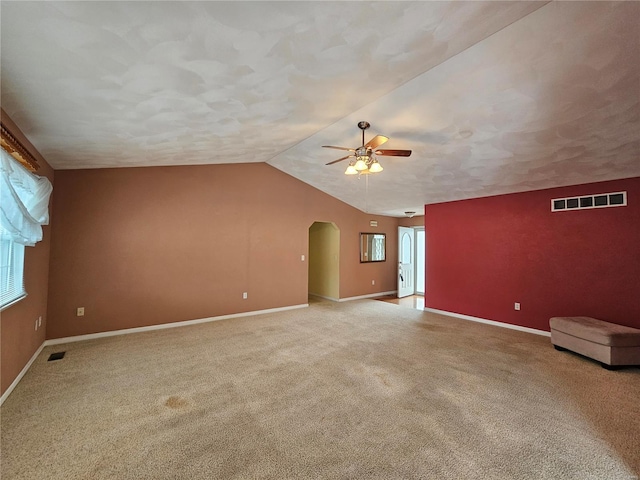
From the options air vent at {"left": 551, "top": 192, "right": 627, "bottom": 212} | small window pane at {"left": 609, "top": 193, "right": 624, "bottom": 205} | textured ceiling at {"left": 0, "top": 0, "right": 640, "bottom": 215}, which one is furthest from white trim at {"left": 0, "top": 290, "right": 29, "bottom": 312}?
small window pane at {"left": 609, "top": 193, "right": 624, "bottom": 205}

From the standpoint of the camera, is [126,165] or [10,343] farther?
[126,165]

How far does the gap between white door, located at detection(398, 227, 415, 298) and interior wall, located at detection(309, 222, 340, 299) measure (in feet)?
6.80

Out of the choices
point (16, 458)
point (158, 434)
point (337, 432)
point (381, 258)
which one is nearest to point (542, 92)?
point (337, 432)

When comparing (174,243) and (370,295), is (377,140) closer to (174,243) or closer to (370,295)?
(174,243)

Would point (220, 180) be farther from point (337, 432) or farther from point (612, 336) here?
point (612, 336)

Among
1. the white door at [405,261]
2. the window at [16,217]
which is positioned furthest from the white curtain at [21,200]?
the white door at [405,261]

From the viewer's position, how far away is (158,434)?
1.97m

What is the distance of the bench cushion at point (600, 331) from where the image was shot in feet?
9.80

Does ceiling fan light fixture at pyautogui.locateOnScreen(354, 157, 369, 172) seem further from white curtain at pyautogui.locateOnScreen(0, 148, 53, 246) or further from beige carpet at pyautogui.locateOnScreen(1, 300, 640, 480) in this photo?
white curtain at pyautogui.locateOnScreen(0, 148, 53, 246)

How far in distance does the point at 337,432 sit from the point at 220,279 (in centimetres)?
370

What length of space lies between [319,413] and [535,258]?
4.33 metres

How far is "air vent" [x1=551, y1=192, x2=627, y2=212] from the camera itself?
373cm

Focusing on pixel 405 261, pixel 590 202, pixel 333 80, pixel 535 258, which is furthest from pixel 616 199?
pixel 405 261

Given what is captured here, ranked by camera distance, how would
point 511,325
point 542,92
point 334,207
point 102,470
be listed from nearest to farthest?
point 102,470 → point 542,92 → point 511,325 → point 334,207
